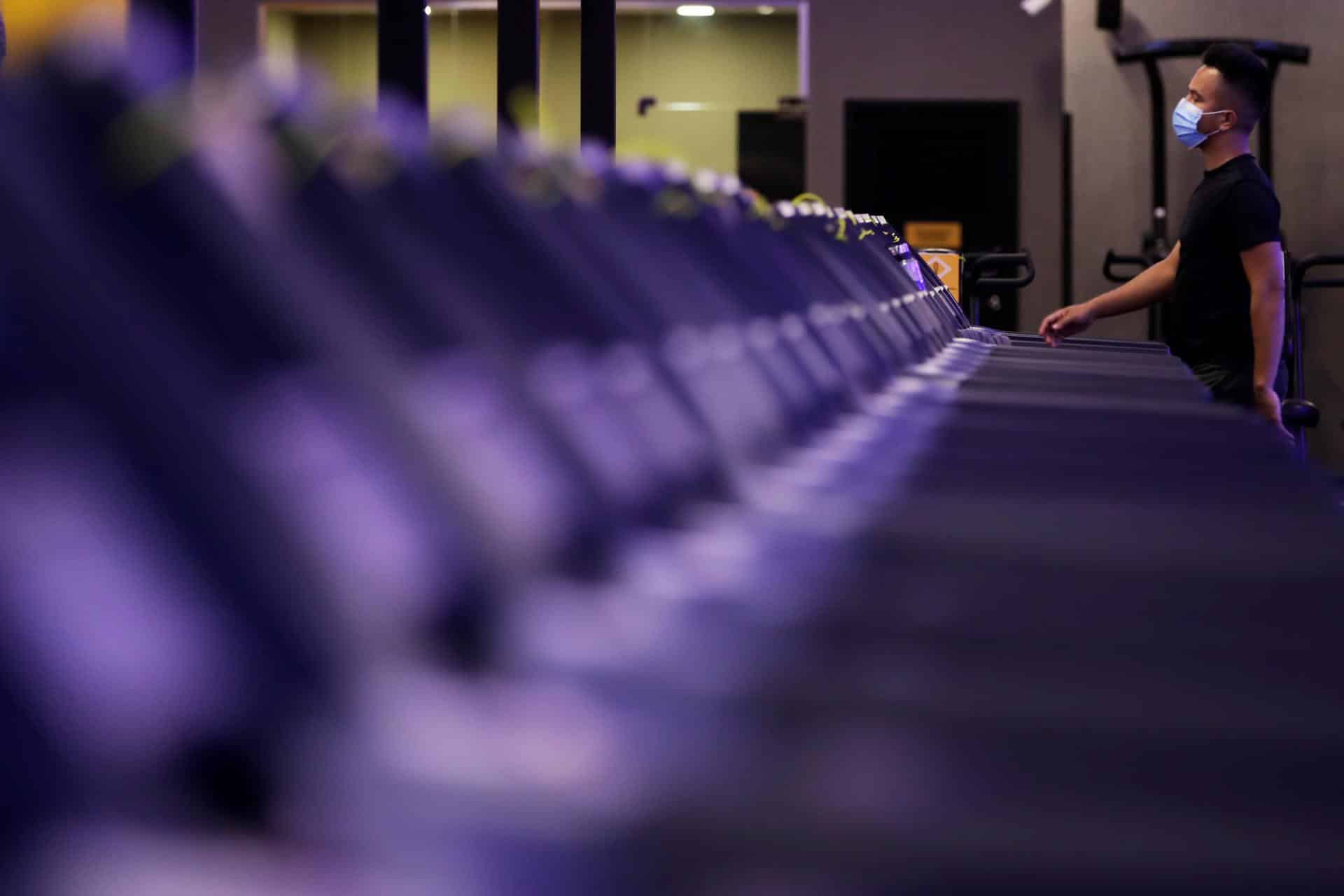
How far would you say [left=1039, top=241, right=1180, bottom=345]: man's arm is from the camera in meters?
3.05

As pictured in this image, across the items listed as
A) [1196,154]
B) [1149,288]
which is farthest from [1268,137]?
[1149,288]

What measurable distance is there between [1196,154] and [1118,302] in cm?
457

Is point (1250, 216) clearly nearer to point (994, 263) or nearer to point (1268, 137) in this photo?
point (994, 263)

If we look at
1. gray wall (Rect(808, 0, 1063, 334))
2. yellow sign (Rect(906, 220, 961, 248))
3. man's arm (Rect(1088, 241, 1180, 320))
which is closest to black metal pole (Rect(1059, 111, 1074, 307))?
gray wall (Rect(808, 0, 1063, 334))

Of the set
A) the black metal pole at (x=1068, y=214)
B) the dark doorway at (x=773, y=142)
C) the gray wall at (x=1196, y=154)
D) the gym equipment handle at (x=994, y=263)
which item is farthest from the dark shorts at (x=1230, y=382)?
the dark doorway at (x=773, y=142)

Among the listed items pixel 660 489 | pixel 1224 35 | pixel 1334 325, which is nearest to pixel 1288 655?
pixel 660 489

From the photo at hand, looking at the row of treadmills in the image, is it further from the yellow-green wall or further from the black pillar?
the yellow-green wall

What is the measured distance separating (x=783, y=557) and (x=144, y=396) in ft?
1.39

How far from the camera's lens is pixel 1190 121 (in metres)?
3.25

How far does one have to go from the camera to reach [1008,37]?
859cm

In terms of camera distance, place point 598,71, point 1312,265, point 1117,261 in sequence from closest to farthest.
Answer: point 598,71 < point 1312,265 < point 1117,261

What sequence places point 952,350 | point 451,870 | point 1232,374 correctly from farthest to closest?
point 1232,374
point 952,350
point 451,870

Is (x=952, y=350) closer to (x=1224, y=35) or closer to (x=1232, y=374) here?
(x=1232, y=374)

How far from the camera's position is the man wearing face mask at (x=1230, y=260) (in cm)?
300
